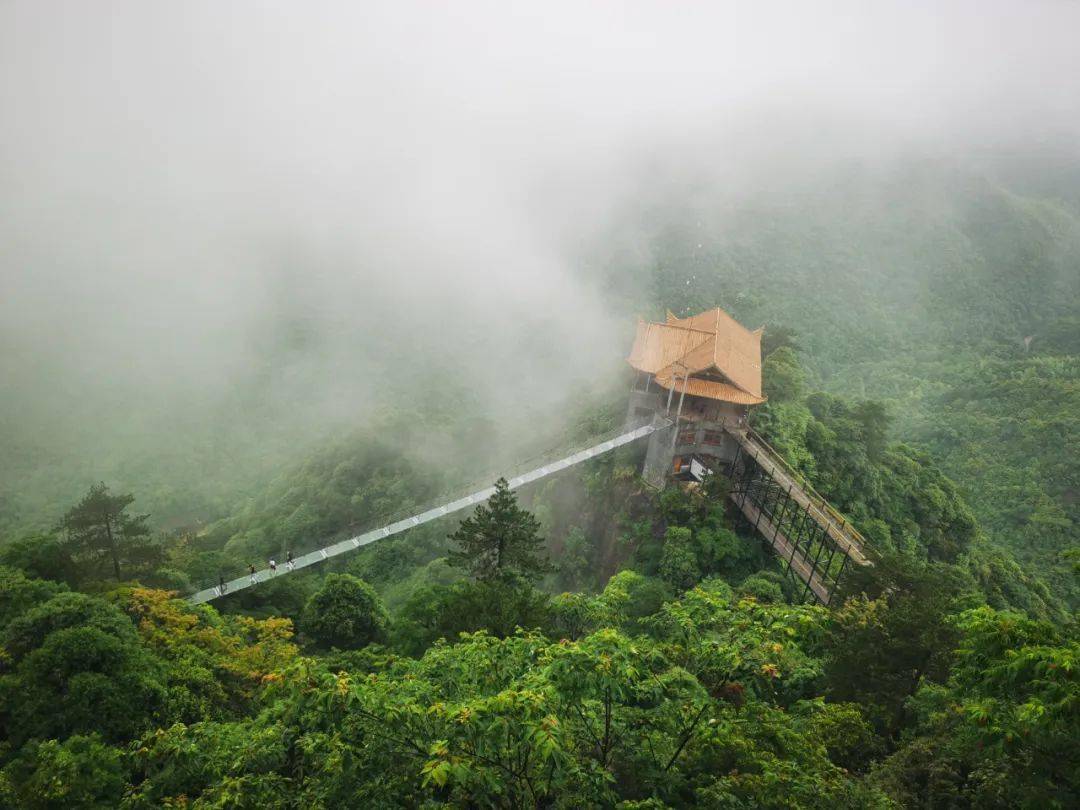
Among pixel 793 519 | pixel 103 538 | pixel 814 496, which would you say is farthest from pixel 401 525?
pixel 814 496

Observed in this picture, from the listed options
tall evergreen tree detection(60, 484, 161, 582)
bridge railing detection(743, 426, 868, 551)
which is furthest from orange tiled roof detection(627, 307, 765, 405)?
tall evergreen tree detection(60, 484, 161, 582)

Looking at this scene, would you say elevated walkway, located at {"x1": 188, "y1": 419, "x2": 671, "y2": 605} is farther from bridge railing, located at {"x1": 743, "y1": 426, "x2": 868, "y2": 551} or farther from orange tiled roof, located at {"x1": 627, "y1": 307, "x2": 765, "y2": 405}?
bridge railing, located at {"x1": 743, "y1": 426, "x2": 868, "y2": 551}

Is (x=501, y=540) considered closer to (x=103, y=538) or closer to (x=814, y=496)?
(x=814, y=496)

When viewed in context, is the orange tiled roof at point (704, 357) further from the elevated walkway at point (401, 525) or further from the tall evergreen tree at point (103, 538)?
the tall evergreen tree at point (103, 538)

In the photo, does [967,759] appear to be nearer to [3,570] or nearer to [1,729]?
[1,729]

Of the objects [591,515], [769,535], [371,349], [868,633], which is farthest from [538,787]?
[371,349]

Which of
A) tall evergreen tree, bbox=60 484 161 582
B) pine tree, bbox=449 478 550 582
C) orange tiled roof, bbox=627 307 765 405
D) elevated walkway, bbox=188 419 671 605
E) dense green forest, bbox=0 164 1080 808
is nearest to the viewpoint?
dense green forest, bbox=0 164 1080 808
